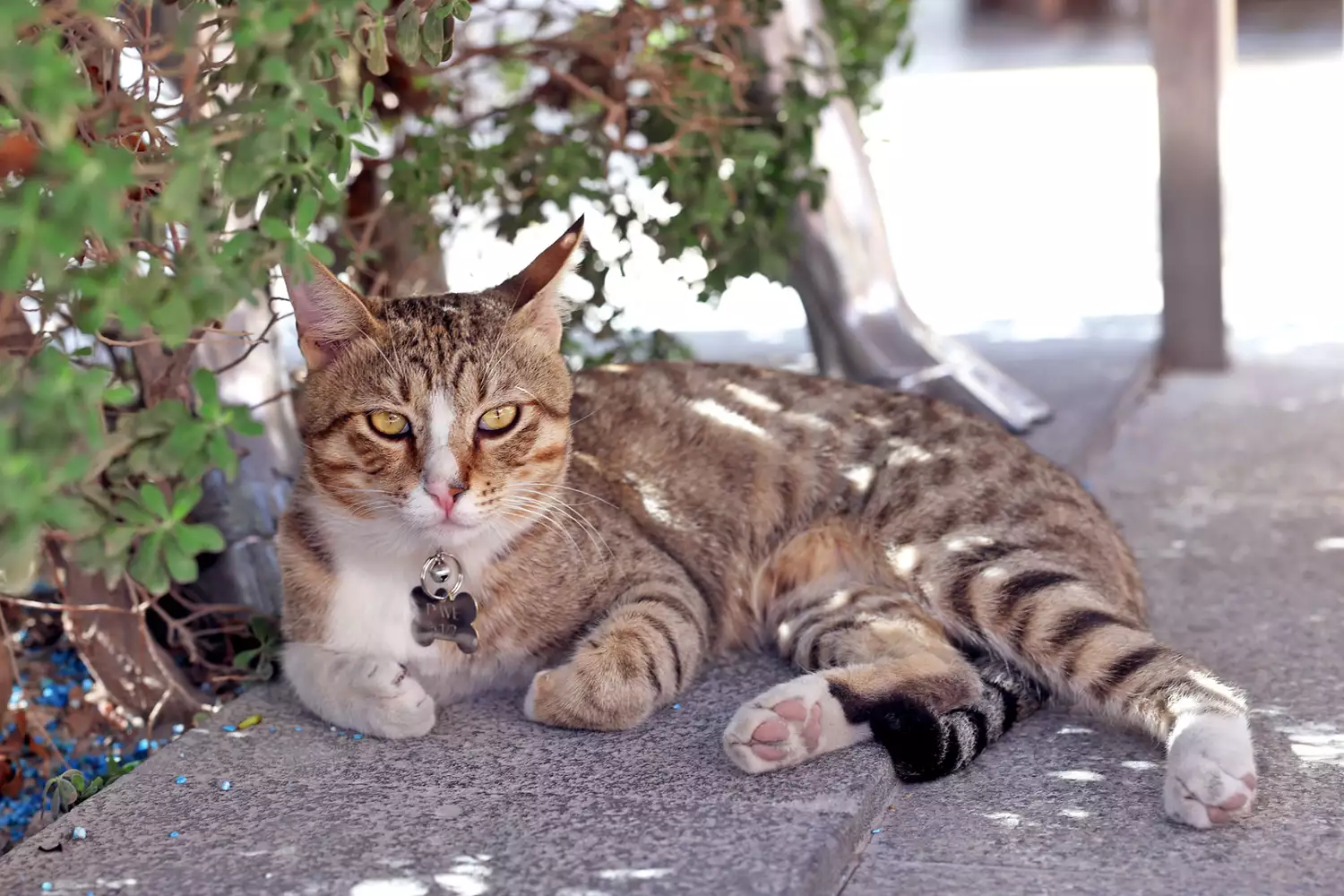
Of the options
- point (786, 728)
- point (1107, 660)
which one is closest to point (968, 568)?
point (1107, 660)

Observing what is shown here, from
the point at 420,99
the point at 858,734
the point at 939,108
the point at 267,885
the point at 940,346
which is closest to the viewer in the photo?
the point at 267,885

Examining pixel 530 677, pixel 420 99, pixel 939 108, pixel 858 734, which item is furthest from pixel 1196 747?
pixel 939 108

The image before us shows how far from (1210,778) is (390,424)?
181 centimetres

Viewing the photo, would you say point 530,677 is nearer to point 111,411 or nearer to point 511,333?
point 511,333

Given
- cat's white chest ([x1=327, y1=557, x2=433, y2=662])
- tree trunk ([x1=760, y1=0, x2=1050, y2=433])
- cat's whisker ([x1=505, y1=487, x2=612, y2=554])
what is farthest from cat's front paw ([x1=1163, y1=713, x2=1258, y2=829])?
tree trunk ([x1=760, y1=0, x2=1050, y2=433])

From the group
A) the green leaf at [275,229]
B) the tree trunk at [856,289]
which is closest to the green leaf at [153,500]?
the green leaf at [275,229]

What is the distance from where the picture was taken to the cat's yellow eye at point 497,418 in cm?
325

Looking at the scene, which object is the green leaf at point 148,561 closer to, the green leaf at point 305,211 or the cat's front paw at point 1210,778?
the green leaf at point 305,211

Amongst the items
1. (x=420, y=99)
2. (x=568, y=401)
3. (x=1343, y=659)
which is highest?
(x=420, y=99)

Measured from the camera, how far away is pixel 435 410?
10.4 feet

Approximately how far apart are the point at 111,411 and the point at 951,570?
7.28 feet

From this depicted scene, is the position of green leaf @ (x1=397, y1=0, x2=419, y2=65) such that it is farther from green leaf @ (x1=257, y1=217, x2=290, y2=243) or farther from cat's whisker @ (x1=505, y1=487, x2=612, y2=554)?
cat's whisker @ (x1=505, y1=487, x2=612, y2=554)

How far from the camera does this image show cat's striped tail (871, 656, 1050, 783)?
3.09 metres

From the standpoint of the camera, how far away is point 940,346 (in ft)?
19.0
